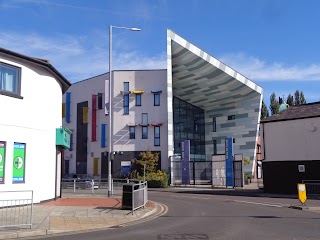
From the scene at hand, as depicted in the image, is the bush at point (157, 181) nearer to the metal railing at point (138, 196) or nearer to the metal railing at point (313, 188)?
the metal railing at point (313, 188)

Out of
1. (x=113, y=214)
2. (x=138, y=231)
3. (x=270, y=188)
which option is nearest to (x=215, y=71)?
(x=270, y=188)

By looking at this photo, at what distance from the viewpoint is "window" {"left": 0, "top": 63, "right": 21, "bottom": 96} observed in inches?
677

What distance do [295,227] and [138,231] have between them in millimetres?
4802

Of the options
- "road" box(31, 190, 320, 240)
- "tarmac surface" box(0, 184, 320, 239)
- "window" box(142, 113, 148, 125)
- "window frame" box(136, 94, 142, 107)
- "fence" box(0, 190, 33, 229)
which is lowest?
"road" box(31, 190, 320, 240)

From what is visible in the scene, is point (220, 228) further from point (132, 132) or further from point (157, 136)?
point (132, 132)

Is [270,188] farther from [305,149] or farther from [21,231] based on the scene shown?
[21,231]

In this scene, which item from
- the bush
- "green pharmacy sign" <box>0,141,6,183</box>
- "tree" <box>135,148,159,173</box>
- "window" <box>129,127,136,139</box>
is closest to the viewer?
"green pharmacy sign" <box>0,141,6,183</box>

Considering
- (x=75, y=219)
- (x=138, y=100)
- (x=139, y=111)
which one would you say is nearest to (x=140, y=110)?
(x=139, y=111)

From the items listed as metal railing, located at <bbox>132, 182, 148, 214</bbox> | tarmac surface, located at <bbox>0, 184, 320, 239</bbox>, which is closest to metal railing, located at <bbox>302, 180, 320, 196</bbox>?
tarmac surface, located at <bbox>0, 184, 320, 239</bbox>

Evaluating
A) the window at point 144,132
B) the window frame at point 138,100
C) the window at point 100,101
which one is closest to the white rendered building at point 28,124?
the window at point 144,132

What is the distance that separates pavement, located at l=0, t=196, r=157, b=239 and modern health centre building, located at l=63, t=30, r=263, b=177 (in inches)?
1218

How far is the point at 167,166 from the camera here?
50.1 m

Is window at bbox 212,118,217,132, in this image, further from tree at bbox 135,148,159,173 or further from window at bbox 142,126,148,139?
tree at bbox 135,148,159,173

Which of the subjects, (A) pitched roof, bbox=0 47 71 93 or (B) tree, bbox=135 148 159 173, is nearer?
(A) pitched roof, bbox=0 47 71 93
